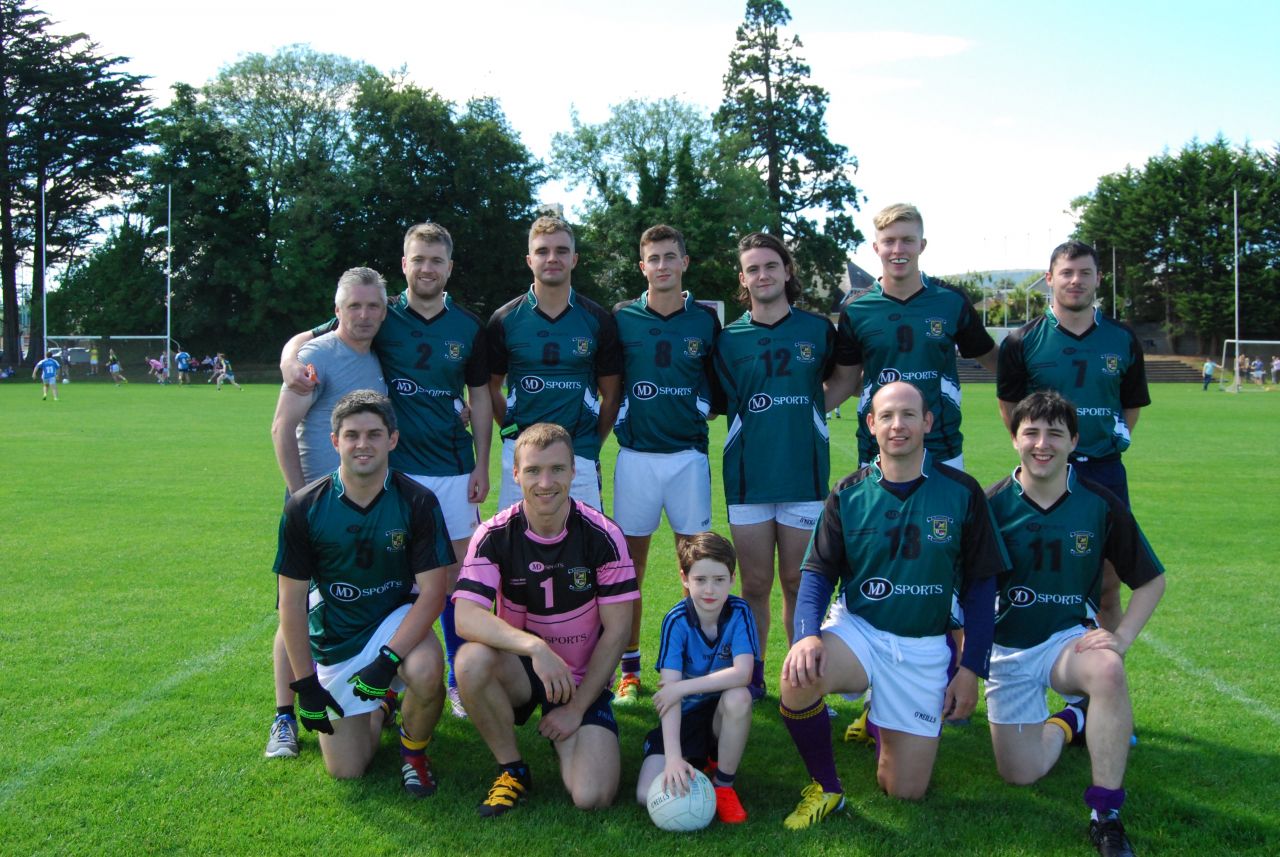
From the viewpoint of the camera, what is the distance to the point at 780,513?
4.80 metres

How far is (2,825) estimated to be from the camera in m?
3.46

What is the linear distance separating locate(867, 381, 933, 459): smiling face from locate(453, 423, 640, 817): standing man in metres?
1.13

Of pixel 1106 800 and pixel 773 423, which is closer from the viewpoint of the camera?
pixel 1106 800

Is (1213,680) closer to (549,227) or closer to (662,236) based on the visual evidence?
(662,236)

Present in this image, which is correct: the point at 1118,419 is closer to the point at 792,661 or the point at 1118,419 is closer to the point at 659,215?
the point at 792,661

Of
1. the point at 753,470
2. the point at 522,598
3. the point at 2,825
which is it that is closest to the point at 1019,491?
the point at 753,470

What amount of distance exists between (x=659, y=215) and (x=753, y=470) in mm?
44253

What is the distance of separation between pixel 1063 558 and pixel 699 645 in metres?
1.46

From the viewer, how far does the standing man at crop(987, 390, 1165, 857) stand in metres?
3.80

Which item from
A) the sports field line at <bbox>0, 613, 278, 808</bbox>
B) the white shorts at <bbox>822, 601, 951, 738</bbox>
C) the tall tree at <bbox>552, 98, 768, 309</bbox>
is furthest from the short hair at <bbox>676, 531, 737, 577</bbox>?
the tall tree at <bbox>552, 98, 768, 309</bbox>

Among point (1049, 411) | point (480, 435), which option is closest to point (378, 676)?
point (480, 435)

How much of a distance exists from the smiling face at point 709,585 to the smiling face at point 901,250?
1741mm

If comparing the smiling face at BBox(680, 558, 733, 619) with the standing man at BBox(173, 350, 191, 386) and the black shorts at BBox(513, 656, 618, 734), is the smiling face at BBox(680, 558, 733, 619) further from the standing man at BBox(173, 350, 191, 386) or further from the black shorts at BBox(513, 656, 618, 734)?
the standing man at BBox(173, 350, 191, 386)

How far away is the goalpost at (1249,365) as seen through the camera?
135 feet
